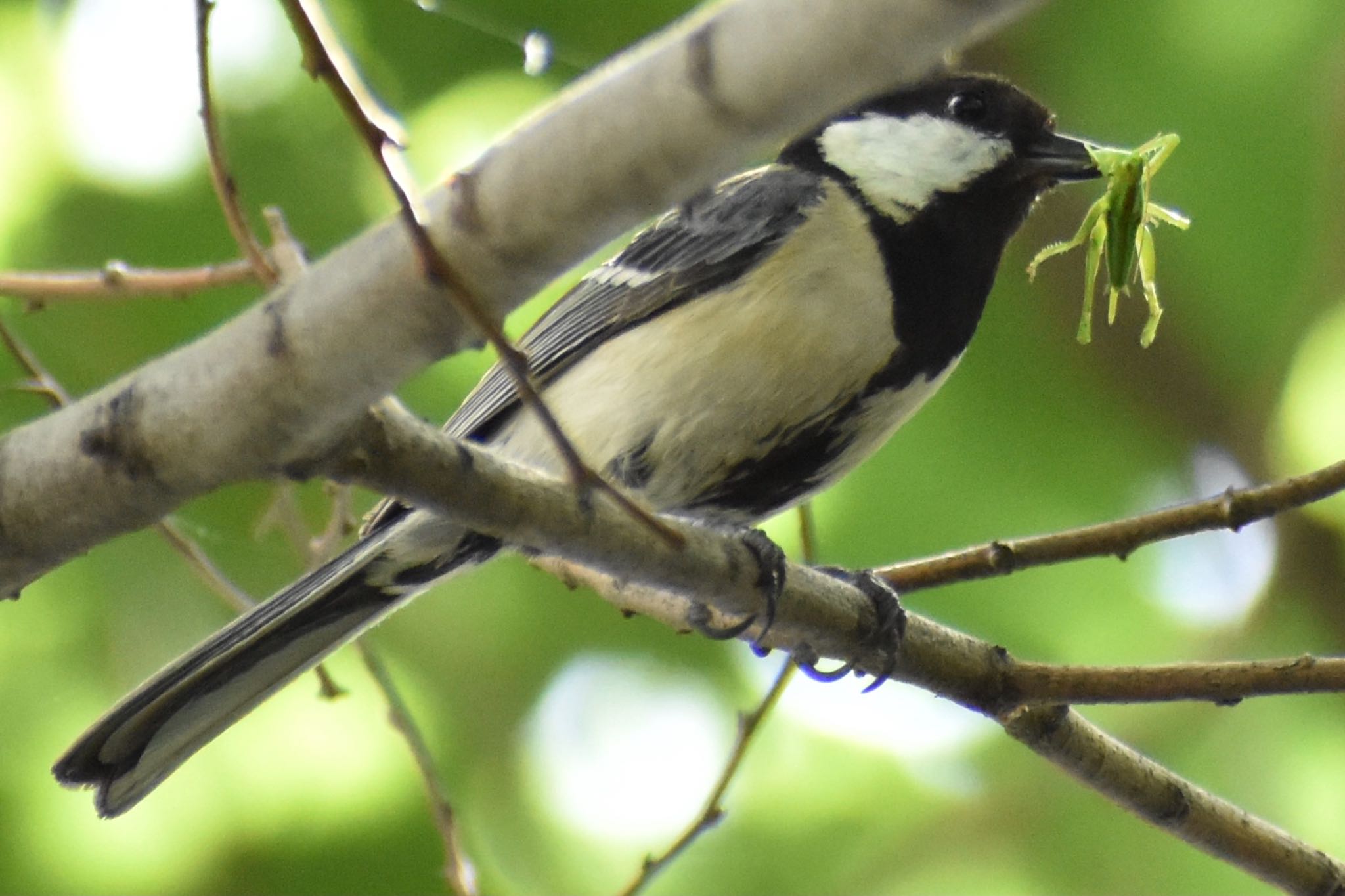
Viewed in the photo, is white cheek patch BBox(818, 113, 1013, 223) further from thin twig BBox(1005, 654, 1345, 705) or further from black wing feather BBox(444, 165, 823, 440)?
thin twig BBox(1005, 654, 1345, 705)

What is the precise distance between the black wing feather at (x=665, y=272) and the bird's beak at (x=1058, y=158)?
1.13ft

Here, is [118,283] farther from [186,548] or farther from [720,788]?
[720,788]

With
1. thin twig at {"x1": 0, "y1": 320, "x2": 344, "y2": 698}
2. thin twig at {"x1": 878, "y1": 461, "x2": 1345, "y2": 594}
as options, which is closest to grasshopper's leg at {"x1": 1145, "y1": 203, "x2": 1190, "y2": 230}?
thin twig at {"x1": 878, "y1": 461, "x2": 1345, "y2": 594}

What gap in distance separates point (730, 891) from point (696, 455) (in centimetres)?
110

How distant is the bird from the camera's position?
5.81 feet

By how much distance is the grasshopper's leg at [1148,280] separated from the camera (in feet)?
4.90

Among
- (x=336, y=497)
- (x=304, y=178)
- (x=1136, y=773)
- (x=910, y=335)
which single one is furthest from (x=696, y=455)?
(x=304, y=178)

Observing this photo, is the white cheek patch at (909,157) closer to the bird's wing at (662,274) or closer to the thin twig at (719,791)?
the bird's wing at (662,274)

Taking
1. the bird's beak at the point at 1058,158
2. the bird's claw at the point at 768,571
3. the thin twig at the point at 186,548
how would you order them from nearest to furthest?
1. the bird's claw at the point at 768,571
2. the thin twig at the point at 186,548
3. the bird's beak at the point at 1058,158

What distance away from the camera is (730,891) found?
8.60 ft

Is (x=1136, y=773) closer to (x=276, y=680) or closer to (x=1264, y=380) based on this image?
(x=276, y=680)

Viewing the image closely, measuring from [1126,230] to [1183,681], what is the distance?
19.0 inches

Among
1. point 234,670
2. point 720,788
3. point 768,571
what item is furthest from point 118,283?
point 720,788

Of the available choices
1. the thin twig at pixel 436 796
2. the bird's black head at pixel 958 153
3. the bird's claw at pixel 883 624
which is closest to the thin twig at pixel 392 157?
the bird's claw at pixel 883 624
